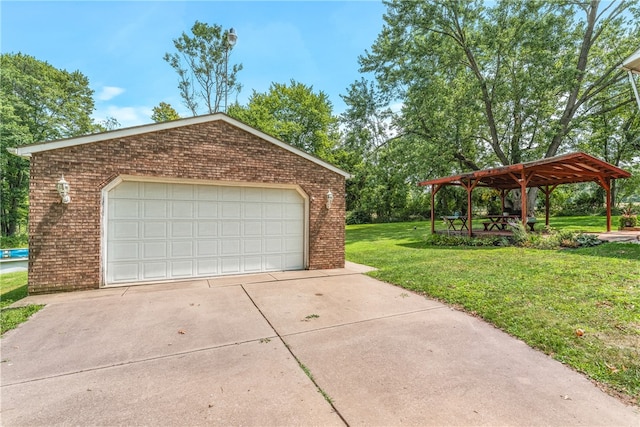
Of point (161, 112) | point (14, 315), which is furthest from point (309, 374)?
point (161, 112)

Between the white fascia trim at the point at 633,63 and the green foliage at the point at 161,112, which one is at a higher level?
the green foliage at the point at 161,112

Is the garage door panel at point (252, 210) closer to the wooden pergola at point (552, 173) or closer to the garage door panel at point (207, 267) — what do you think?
the garage door panel at point (207, 267)

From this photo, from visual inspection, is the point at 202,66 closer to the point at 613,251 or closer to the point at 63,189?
the point at 63,189

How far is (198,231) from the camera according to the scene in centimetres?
689

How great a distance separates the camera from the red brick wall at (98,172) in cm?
551

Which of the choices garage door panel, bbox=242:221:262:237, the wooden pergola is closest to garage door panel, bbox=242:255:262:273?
garage door panel, bbox=242:221:262:237

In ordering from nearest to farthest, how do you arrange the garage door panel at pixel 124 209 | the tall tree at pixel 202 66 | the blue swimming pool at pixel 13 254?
the garage door panel at pixel 124 209 → the blue swimming pool at pixel 13 254 → the tall tree at pixel 202 66

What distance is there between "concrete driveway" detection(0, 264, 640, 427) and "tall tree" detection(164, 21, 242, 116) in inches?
728

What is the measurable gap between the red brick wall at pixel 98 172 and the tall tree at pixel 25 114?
1937cm

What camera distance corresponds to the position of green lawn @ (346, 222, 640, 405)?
299 cm

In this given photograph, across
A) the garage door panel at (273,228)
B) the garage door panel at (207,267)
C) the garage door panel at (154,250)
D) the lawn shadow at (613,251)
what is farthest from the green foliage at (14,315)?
the lawn shadow at (613,251)

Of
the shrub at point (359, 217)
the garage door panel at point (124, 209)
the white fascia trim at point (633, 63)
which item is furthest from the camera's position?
the shrub at point (359, 217)

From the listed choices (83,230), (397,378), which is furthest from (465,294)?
(83,230)

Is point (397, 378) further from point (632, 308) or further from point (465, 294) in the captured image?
point (632, 308)
